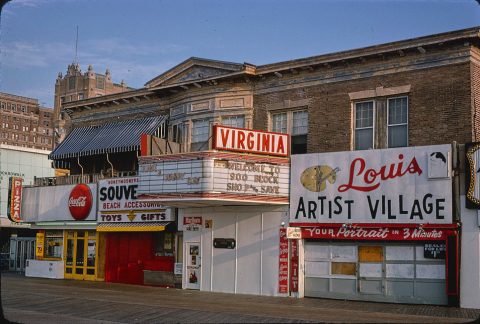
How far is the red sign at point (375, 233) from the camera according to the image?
22.1 m

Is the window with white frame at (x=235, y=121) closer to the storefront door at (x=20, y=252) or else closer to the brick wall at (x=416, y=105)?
the brick wall at (x=416, y=105)

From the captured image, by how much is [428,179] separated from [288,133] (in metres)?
7.00

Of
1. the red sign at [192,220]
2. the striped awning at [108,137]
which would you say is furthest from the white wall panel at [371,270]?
the striped awning at [108,137]

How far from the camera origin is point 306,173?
2541cm

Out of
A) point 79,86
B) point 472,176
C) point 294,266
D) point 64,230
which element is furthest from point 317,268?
point 79,86

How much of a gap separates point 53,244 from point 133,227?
7.08m

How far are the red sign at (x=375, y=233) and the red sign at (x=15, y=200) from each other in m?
18.5

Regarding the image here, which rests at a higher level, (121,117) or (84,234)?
(121,117)

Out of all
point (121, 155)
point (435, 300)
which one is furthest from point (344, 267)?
point (121, 155)

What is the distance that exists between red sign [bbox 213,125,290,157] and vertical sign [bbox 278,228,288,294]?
322 cm

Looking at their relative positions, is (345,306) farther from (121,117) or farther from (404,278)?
(121,117)

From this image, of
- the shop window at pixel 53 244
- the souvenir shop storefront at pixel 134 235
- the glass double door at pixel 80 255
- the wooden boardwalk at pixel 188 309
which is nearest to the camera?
the wooden boardwalk at pixel 188 309

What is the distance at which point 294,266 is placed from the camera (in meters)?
25.1

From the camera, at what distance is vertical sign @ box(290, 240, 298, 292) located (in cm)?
2503
